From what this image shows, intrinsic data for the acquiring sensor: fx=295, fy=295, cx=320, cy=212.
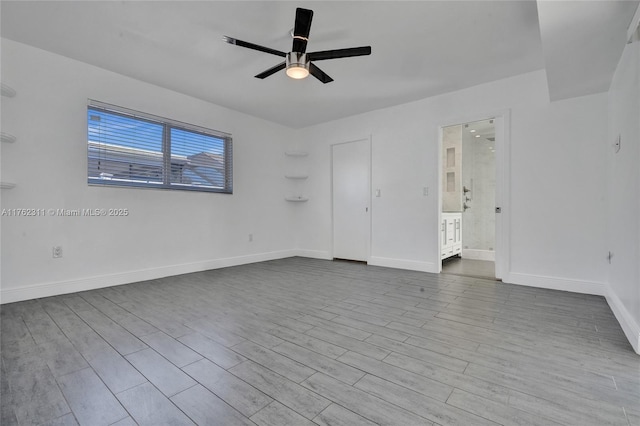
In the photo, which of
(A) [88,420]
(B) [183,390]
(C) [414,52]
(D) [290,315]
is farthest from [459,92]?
(A) [88,420]

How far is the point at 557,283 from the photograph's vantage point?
333cm

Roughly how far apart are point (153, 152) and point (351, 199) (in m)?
3.10

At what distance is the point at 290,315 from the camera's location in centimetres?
253

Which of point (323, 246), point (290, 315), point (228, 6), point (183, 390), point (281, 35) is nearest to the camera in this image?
point (183, 390)

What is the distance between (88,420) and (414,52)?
3.65 metres

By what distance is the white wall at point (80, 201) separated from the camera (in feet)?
9.53

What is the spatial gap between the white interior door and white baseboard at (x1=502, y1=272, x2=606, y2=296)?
6.83 feet

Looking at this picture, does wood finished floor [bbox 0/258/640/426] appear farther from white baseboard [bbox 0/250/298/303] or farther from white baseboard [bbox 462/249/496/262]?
white baseboard [bbox 462/249/496/262]

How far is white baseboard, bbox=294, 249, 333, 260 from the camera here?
5479 mm

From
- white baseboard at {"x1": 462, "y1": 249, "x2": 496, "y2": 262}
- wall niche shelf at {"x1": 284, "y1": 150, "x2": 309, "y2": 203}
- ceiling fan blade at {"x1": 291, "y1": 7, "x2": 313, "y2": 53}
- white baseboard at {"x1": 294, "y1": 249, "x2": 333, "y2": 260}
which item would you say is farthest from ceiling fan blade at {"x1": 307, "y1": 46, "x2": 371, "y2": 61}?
white baseboard at {"x1": 462, "y1": 249, "x2": 496, "y2": 262}

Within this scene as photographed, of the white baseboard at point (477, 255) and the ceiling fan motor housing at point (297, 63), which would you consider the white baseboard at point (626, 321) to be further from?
the ceiling fan motor housing at point (297, 63)

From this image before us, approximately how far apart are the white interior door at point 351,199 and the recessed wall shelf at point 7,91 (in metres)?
4.09

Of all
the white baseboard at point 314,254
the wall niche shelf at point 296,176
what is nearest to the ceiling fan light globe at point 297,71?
the wall niche shelf at point 296,176

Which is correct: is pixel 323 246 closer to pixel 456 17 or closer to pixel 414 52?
pixel 414 52
